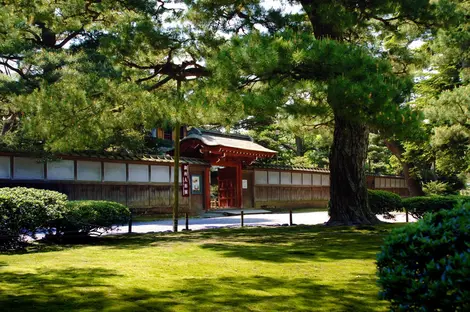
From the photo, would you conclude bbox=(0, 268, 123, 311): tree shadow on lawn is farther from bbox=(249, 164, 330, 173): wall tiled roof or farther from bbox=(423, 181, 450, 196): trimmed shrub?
bbox=(423, 181, 450, 196): trimmed shrub

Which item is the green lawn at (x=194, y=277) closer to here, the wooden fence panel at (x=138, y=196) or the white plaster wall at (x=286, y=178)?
the wooden fence panel at (x=138, y=196)

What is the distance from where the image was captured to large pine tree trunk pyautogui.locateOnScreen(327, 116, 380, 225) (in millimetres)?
13305

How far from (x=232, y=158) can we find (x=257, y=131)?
8.99m

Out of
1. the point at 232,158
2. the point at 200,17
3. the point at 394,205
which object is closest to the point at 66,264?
the point at 200,17

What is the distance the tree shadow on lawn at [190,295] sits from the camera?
4.35 metres

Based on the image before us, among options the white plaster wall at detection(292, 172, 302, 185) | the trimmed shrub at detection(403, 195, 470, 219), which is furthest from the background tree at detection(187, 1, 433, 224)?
the white plaster wall at detection(292, 172, 302, 185)

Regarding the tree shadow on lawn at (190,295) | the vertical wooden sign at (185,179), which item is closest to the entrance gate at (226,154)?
the vertical wooden sign at (185,179)

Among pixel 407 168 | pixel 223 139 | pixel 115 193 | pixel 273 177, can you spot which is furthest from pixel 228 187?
pixel 407 168

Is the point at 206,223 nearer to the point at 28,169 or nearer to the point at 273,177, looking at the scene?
the point at 28,169

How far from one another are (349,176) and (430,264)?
10725 millimetres

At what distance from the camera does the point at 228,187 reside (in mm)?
27781

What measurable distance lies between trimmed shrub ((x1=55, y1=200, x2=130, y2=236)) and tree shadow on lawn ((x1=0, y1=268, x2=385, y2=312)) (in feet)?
14.9

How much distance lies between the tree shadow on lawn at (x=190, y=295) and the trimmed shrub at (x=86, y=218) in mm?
4552

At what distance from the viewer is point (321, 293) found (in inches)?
196
